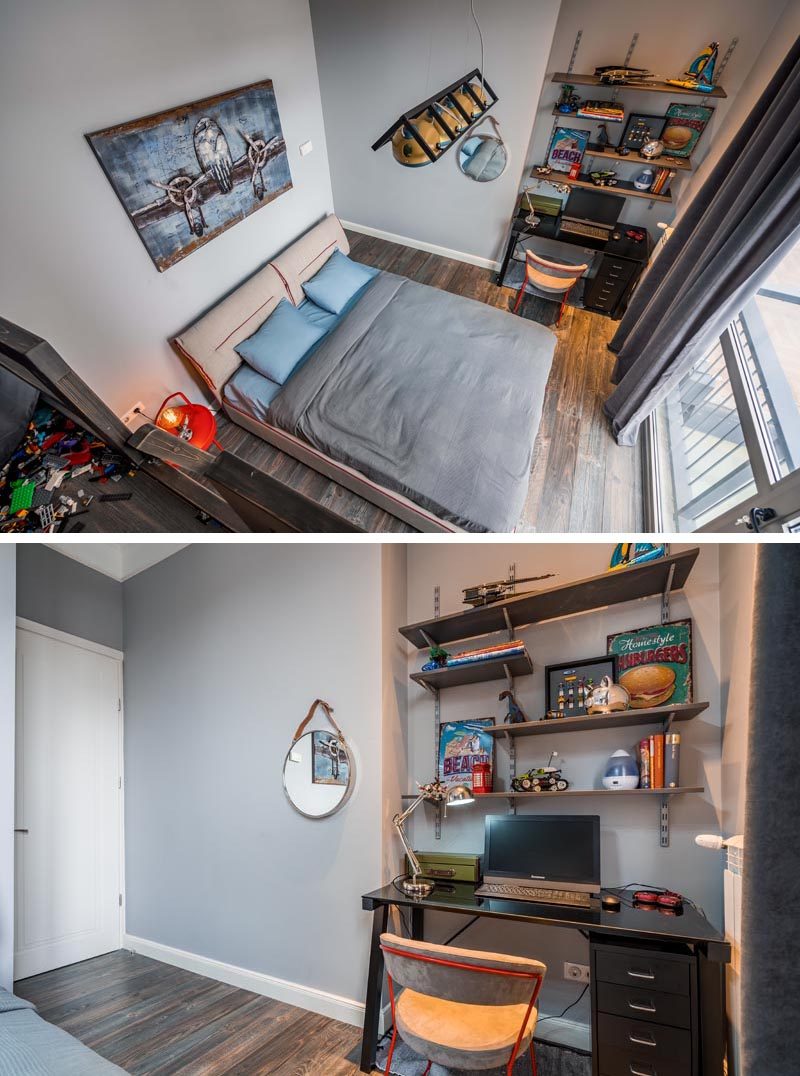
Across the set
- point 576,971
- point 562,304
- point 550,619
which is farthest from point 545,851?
point 562,304

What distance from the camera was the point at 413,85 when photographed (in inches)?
59.8

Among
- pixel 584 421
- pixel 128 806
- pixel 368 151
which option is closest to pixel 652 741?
pixel 584 421

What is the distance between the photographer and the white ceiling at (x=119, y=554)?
3732 mm

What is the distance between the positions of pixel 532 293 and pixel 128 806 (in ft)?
11.9

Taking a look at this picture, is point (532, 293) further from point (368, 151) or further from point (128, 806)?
point (128, 806)

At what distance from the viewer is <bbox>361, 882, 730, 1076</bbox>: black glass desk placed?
5.51 ft

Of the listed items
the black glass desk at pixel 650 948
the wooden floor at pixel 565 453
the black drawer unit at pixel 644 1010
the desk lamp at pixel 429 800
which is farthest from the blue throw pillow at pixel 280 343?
the black drawer unit at pixel 644 1010

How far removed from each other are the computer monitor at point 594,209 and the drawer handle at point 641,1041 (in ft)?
11.0

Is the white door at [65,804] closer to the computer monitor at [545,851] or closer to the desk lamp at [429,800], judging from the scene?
the desk lamp at [429,800]

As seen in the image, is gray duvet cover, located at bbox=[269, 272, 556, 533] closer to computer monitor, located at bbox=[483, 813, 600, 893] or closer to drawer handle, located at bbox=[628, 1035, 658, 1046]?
computer monitor, located at bbox=[483, 813, 600, 893]

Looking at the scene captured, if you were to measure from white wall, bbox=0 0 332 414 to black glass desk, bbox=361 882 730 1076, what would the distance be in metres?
2.33

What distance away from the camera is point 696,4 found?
1390 millimetres

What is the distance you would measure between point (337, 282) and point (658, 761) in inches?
89.8

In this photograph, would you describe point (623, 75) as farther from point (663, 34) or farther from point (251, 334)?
point (251, 334)
